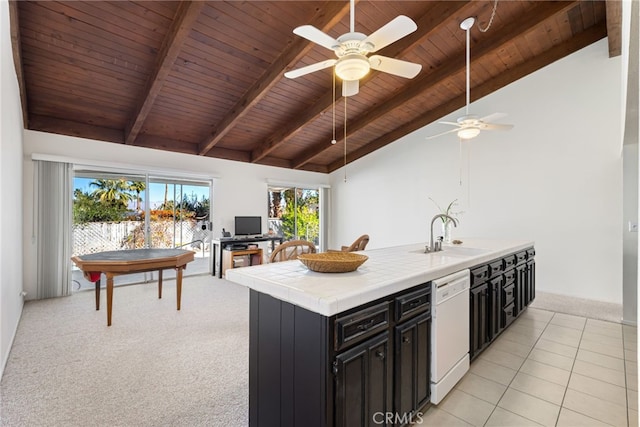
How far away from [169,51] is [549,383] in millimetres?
4490

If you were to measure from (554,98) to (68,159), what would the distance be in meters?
7.22

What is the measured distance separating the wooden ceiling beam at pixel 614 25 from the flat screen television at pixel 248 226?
19.7ft

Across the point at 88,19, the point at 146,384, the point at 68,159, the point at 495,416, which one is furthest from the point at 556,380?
the point at 68,159

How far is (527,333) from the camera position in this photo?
304cm

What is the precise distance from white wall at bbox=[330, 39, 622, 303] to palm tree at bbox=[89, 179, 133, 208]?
17.6 ft

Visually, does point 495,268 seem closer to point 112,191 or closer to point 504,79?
point 504,79

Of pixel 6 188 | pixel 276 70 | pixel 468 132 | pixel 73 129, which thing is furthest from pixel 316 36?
pixel 73 129

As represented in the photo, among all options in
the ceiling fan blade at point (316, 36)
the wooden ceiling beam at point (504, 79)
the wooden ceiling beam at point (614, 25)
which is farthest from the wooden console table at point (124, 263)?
the wooden ceiling beam at point (614, 25)

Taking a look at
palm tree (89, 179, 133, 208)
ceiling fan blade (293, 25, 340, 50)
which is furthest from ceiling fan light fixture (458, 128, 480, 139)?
palm tree (89, 179, 133, 208)

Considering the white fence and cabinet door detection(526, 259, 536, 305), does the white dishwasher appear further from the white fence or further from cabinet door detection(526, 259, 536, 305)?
the white fence

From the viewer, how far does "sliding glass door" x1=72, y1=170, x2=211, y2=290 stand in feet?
15.0

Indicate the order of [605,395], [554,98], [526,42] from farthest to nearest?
[554,98]
[526,42]
[605,395]

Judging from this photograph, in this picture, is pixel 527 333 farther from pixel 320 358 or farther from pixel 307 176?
pixel 307 176

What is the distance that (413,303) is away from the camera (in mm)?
1631
